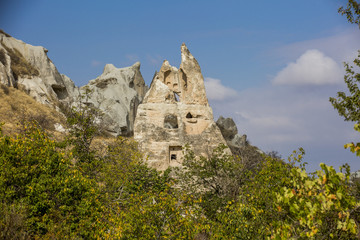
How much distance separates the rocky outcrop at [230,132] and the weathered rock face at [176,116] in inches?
1091

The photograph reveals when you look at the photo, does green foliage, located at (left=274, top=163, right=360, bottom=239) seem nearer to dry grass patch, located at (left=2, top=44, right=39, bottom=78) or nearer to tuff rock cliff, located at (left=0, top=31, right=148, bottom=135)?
tuff rock cliff, located at (left=0, top=31, right=148, bottom=135)

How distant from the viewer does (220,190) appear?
19.1 m

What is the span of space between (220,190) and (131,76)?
42.8m

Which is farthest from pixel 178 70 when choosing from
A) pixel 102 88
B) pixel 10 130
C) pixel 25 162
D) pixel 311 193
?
pixel 102 88

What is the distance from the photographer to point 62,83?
51188mm

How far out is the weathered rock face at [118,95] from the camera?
49031 mm

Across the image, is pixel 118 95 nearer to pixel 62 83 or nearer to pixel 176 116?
pixel 62 83

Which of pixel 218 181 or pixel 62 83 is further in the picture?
pixel 62 83

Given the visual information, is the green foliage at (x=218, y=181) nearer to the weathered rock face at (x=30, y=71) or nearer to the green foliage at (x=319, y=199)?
the green foliage at (x=319, y=199)

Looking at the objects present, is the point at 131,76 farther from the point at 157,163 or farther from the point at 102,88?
the point at 157,163

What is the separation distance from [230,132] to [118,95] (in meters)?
18.4

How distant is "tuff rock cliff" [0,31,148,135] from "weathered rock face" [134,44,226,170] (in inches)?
536

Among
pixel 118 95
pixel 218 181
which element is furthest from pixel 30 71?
pixel 218 181

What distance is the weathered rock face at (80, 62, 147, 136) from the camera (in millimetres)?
49031
